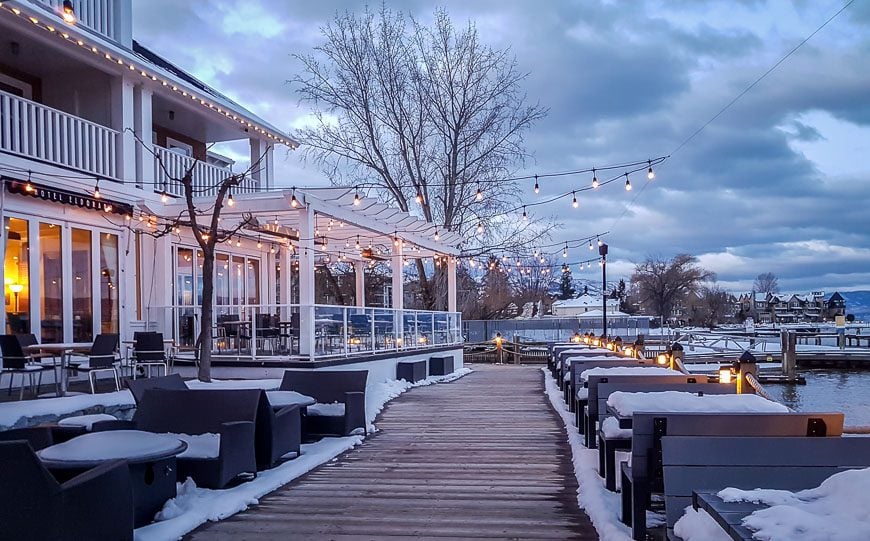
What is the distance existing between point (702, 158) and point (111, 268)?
13.5m

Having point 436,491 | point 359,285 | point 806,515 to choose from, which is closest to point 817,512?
point 806,515

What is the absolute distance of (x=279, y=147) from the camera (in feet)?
70.4

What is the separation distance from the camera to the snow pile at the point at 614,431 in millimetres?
5113

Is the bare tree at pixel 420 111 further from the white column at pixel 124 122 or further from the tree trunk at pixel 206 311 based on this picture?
the tree trunk at pixel 206 311

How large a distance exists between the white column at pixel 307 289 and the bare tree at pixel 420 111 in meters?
13.6

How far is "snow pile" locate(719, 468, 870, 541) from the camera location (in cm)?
197

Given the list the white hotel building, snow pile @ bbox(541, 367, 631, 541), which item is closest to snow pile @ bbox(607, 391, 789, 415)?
snow pile @ bbox(541, 367, 631, 541)

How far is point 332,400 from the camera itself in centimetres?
842

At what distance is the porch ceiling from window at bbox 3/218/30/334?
258 cm

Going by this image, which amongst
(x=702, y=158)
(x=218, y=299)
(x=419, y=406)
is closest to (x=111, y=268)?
(x=218, y=299)

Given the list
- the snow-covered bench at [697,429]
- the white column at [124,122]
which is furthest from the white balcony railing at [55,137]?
the snow-covered bench at [697,429]

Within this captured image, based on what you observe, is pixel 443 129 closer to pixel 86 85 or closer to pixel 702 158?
pixel 702 158

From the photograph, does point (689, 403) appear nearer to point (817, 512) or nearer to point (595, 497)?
point (595, 497)

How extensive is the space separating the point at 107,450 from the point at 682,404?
12.1ft
